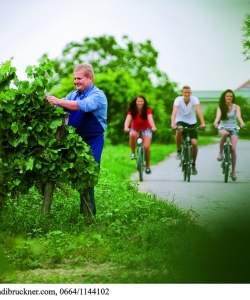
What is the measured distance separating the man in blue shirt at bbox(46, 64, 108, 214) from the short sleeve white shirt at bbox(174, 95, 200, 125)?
285 cm

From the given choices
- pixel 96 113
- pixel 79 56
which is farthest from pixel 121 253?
pixel 79 56

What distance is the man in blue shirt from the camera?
20.6 feet

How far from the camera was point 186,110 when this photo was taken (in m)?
9.38

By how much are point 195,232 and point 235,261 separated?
71 centimetres

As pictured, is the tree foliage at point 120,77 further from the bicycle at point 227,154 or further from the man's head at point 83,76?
the man's head at point 83,76

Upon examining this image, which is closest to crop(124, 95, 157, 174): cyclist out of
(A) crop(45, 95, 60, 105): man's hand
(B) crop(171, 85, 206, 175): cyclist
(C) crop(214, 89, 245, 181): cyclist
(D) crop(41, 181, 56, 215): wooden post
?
(B) crop(171, 85, 206, 175): cyclist

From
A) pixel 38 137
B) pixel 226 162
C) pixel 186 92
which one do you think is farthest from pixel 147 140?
pixel 38 137

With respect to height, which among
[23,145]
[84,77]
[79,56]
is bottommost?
[23,145]

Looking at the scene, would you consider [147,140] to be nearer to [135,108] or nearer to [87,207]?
[135,108]

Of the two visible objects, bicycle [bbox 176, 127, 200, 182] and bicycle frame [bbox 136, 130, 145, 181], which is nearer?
bicycle [bbox 176, 127, 200, 182]

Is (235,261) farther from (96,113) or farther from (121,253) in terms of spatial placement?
(96,113)

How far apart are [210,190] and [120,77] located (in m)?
5.74

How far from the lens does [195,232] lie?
627cm

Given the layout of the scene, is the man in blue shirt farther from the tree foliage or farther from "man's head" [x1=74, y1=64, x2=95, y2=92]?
the tree foliage
